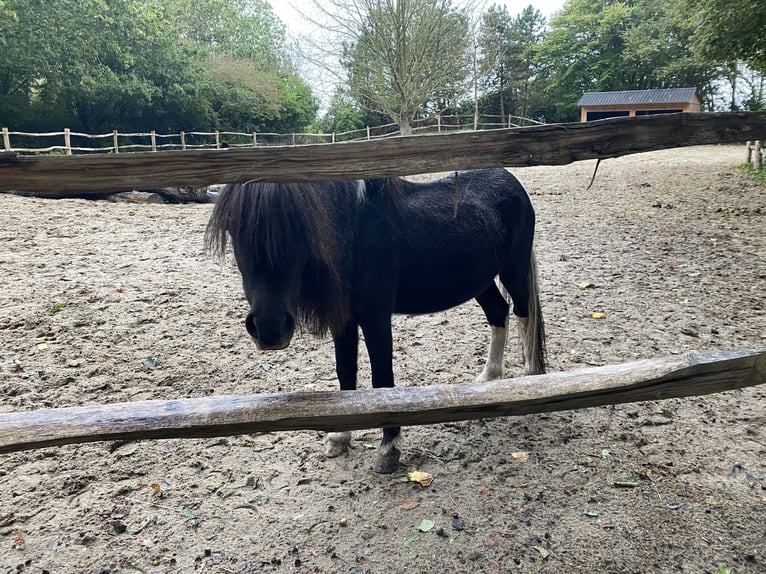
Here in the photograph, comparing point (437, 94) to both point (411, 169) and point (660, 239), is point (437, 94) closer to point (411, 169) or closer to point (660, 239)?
point (660, 239)

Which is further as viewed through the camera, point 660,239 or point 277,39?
point 277,39

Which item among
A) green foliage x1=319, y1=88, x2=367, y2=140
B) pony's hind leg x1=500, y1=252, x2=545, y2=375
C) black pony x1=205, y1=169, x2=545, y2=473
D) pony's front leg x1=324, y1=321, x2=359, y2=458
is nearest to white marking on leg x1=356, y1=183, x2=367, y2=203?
black pony x1=205, y1=169, x2=545, y2=473

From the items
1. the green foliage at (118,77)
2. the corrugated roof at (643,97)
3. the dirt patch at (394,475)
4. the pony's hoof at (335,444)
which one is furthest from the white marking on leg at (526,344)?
the corrugated roof at (643,97)

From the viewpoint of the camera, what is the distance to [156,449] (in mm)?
2930

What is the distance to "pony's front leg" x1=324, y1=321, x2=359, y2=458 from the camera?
2.80 m

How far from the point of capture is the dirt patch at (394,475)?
7.06 ft

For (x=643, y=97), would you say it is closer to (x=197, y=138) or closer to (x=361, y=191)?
(x=197, y=138)

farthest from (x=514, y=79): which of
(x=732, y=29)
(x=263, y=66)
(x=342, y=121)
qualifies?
(x=732, y=29)

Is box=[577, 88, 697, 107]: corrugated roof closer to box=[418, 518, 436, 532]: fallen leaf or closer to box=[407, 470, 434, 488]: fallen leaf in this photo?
box=[407, 470, 434, 488]: fallen leaf

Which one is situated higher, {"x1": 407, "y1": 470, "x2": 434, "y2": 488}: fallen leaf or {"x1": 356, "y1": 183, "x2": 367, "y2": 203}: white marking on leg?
{"x1": 356, "y1": 183, "x2": 367, "y2": 203}: white marking on leg

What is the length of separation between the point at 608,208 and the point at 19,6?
22.2 m

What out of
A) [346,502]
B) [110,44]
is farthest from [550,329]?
[110,44]

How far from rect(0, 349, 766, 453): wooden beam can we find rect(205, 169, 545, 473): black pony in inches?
13.3

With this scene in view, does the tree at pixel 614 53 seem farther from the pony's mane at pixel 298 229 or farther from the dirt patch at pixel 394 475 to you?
the pony's mane at pixel 298 229
